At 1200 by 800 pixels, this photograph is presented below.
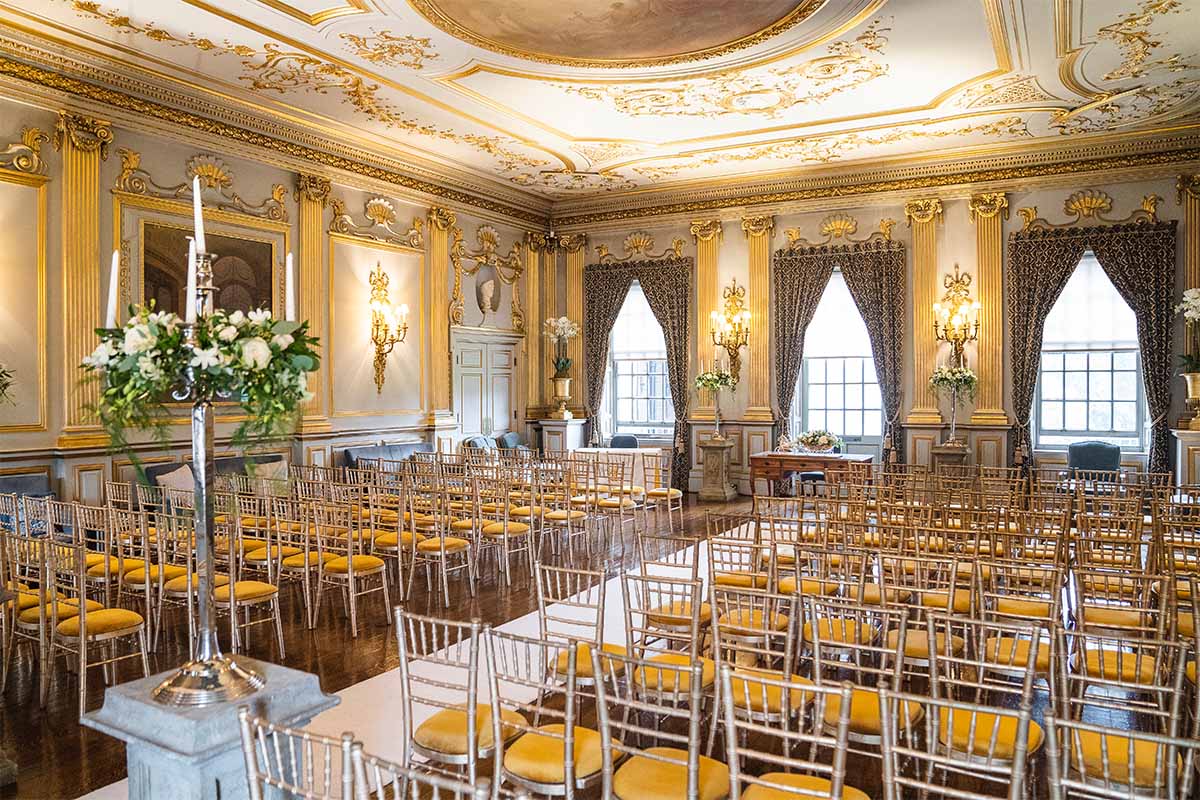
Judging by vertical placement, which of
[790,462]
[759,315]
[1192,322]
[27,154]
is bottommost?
[790,462]

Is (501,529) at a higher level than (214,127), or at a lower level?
lower

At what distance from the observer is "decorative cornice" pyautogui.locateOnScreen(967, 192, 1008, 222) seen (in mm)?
11688

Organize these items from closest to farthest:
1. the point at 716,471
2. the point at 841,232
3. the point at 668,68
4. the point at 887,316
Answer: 1. the point at 668,68
2. the point at 887,316
3. the point at 841,232
4. the point at 716,471

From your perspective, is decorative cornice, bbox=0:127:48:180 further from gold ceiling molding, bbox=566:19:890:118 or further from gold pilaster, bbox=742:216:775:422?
gold pilaster, bbox=742:216:775:422

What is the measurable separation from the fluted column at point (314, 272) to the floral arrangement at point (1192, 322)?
989 centimetres

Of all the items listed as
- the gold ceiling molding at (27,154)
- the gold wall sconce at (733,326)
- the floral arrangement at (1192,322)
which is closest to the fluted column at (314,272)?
the gold ceiling molding at (27,154)

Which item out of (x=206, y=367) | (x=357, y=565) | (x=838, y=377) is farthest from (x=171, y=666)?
(x=838, y=377)

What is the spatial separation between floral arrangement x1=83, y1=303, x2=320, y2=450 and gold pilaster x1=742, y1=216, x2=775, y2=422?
1115cm

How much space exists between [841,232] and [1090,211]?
3151mm

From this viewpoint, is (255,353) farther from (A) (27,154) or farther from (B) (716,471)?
(B) (716,471)

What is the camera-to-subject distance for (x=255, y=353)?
2.37m

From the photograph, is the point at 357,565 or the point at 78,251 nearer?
the point at 357,565

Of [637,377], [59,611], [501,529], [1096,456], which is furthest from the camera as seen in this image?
[637,377]

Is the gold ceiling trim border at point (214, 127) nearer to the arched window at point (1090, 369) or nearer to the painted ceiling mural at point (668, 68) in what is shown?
the painted ceiling mural at point (668, 68)
